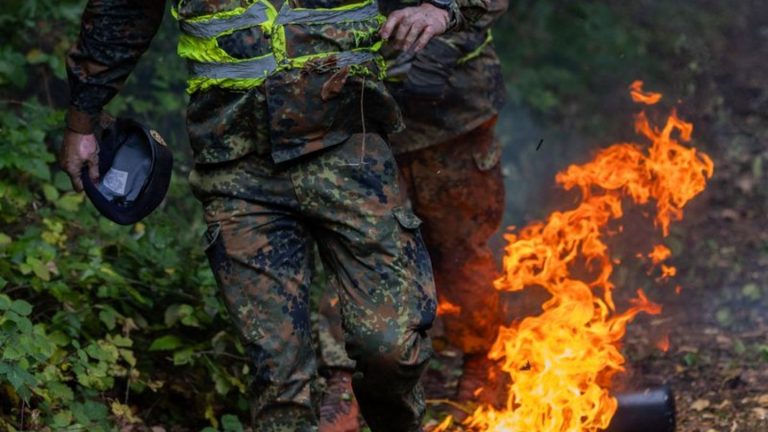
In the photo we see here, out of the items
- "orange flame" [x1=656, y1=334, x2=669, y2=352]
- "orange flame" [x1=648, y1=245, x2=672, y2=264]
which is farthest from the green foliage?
"orange flame" [x1=648, y1=245, x2=672, y2=264]

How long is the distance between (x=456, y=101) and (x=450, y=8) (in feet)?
6.02

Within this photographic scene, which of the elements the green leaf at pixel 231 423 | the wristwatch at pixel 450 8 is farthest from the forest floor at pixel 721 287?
the wristwatch at pixel 450 8

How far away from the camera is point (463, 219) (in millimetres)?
6344

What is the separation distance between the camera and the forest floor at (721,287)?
244 inches

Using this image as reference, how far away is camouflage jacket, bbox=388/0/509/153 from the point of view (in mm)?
5984

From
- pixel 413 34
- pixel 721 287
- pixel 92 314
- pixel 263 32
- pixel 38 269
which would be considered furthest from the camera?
pixel 721 287

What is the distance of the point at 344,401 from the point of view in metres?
5.76

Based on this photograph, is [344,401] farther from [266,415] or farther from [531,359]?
[266,415]

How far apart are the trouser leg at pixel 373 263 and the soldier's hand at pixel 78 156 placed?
829mm

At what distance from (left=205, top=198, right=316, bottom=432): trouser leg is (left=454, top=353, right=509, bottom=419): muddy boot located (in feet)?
6.77

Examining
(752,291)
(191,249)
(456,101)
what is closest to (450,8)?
(456,101)

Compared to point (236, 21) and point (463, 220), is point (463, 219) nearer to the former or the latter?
point (463, 220)

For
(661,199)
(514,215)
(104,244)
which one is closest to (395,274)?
(104,244)

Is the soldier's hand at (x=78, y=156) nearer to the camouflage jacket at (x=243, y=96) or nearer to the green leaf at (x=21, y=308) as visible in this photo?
the camouflage jacket at (x=243, y=96)
